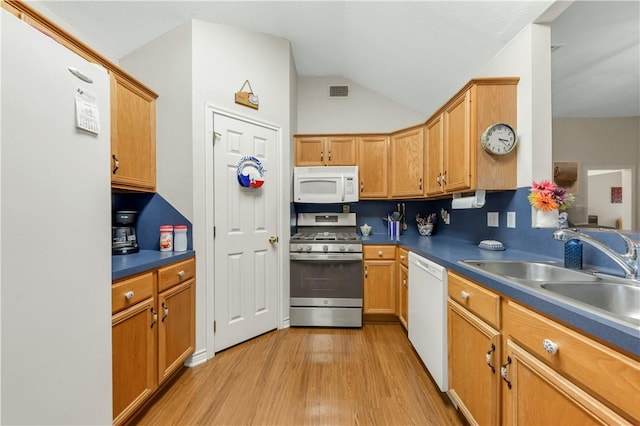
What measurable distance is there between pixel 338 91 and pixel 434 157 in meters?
1.73

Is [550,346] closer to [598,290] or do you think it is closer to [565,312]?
[565,312]

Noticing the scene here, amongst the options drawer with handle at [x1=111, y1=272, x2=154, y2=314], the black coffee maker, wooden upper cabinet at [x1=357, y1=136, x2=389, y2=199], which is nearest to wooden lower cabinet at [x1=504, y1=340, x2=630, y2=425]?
drawer with handle at [x1=111, y1=272, x2=154, y2=314]

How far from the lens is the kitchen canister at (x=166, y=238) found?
185cm

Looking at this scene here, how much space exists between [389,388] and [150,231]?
217 centimetres

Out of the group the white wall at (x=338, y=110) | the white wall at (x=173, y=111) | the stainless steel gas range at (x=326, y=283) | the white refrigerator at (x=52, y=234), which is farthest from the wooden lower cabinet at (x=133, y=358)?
the white wall at (x=338, y=110)

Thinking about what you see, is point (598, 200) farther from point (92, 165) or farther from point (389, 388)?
point (92, 165)

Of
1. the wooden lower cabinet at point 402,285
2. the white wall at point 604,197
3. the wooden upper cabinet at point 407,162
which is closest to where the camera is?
the white wall at point 604,197

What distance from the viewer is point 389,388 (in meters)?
1.67

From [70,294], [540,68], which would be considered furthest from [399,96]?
[70,294]

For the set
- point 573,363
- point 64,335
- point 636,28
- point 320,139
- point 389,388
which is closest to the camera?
point 573,363

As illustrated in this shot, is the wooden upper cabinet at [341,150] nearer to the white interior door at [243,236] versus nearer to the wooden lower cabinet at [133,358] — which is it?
the white interior door at [243,236]

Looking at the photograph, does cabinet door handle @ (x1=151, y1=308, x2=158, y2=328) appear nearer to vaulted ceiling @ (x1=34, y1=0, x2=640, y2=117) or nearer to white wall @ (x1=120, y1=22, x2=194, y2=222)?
white wall @ (x1=120, y1=22, x2=194, y2=222)

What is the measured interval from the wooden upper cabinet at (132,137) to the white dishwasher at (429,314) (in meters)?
2.21

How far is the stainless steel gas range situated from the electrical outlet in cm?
116
